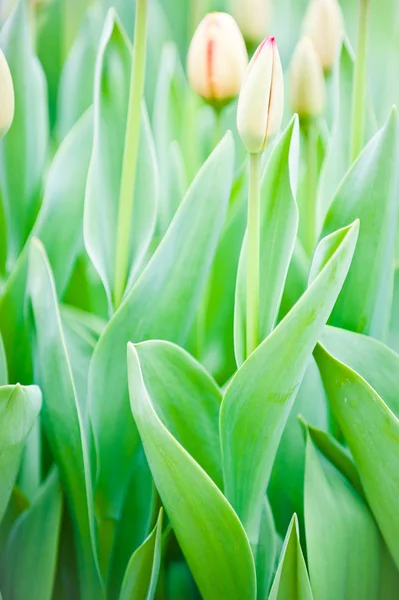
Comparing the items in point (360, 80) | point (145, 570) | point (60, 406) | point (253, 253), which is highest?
point (360, 80)

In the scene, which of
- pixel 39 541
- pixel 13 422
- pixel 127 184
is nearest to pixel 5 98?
pixel 127 184

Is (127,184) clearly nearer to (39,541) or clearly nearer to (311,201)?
(311,201)

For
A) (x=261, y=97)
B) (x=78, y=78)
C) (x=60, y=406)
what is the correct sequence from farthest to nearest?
(x=78, y=78) → (x=60, y=406) → (x=261, y=97)

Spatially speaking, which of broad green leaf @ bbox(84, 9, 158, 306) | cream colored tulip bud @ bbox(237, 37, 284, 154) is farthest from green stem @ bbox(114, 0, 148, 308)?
cream colored tulip bud @ bbox(237, 37, 284, 154)

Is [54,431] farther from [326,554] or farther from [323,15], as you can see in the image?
[323,15]

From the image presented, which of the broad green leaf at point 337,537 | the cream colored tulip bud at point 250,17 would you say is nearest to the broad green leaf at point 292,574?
the broad green leaf at point 337,537

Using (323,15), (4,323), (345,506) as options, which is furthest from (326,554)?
(323,15)

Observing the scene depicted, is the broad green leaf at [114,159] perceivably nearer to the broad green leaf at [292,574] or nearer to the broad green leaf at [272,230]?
the broad green leaf at [272,230]

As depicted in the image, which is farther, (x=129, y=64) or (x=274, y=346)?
(x=129, y=64)
